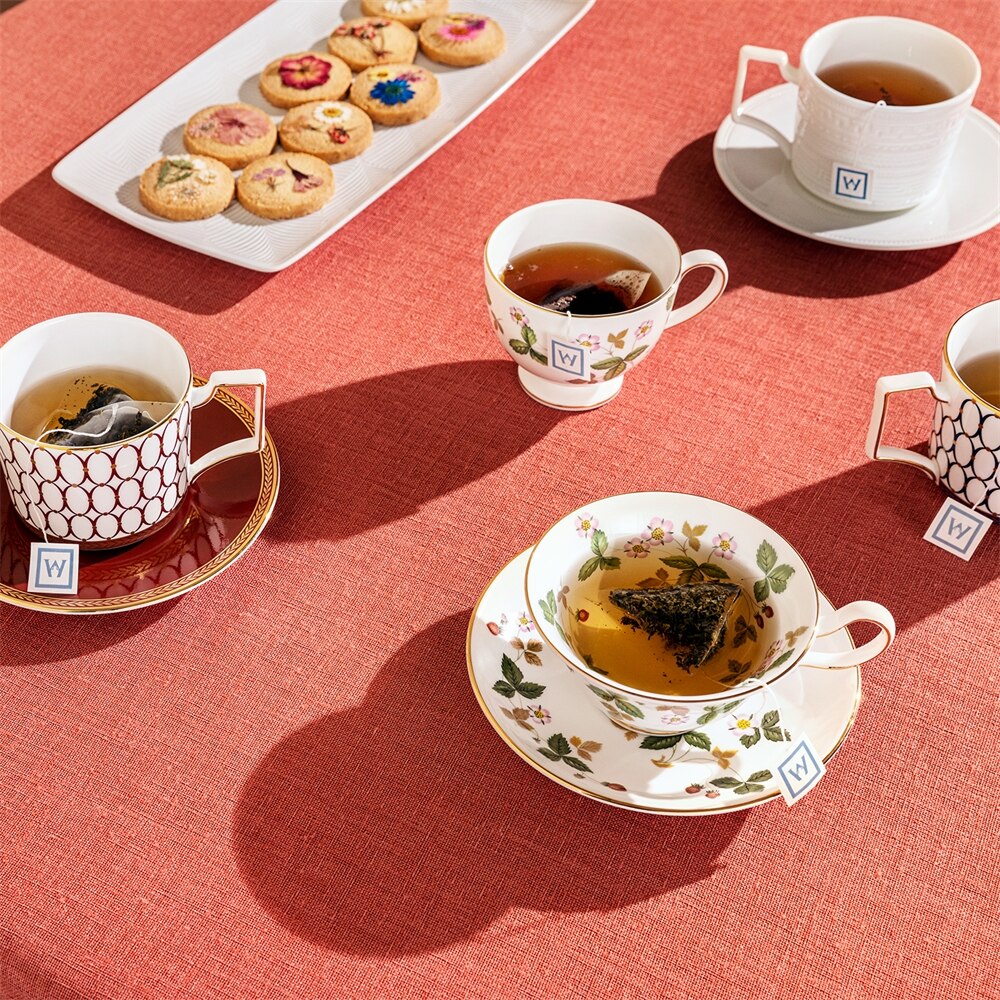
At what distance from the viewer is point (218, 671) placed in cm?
96

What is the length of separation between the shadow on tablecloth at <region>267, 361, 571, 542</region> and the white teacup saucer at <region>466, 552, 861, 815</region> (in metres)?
0.22

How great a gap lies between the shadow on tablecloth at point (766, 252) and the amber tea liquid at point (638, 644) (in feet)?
1.56

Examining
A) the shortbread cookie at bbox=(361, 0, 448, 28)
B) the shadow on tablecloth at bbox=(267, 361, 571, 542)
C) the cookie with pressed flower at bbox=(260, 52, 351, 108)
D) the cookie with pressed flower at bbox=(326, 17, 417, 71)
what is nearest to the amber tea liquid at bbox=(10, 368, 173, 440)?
the shadow on tablecloth at bbox=(267, 361, 571, 542)

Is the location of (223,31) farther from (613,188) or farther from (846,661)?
(846,661)

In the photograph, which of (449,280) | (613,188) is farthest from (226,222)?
(613,188)

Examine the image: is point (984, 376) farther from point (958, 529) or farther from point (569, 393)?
point (569, 393)

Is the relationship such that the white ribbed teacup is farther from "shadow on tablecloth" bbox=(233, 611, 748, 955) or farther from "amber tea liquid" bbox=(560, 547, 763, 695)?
"shadow on tablecloth" bbox=(233, 611, 748, 955)

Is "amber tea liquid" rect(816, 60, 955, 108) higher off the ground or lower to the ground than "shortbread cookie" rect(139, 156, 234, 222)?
higher

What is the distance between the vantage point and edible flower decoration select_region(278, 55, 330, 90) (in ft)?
4.78

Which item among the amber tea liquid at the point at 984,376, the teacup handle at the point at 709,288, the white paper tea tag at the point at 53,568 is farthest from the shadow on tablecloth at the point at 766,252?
the white paper tea tag at the point at 53,568

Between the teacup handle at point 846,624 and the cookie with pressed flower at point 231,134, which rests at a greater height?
the teacup handle at point 846,624

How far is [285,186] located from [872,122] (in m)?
0.64

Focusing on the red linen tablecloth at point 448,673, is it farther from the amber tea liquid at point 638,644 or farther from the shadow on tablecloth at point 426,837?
the amber tea liquid at point 638,644

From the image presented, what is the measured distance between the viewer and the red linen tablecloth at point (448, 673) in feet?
2.68
